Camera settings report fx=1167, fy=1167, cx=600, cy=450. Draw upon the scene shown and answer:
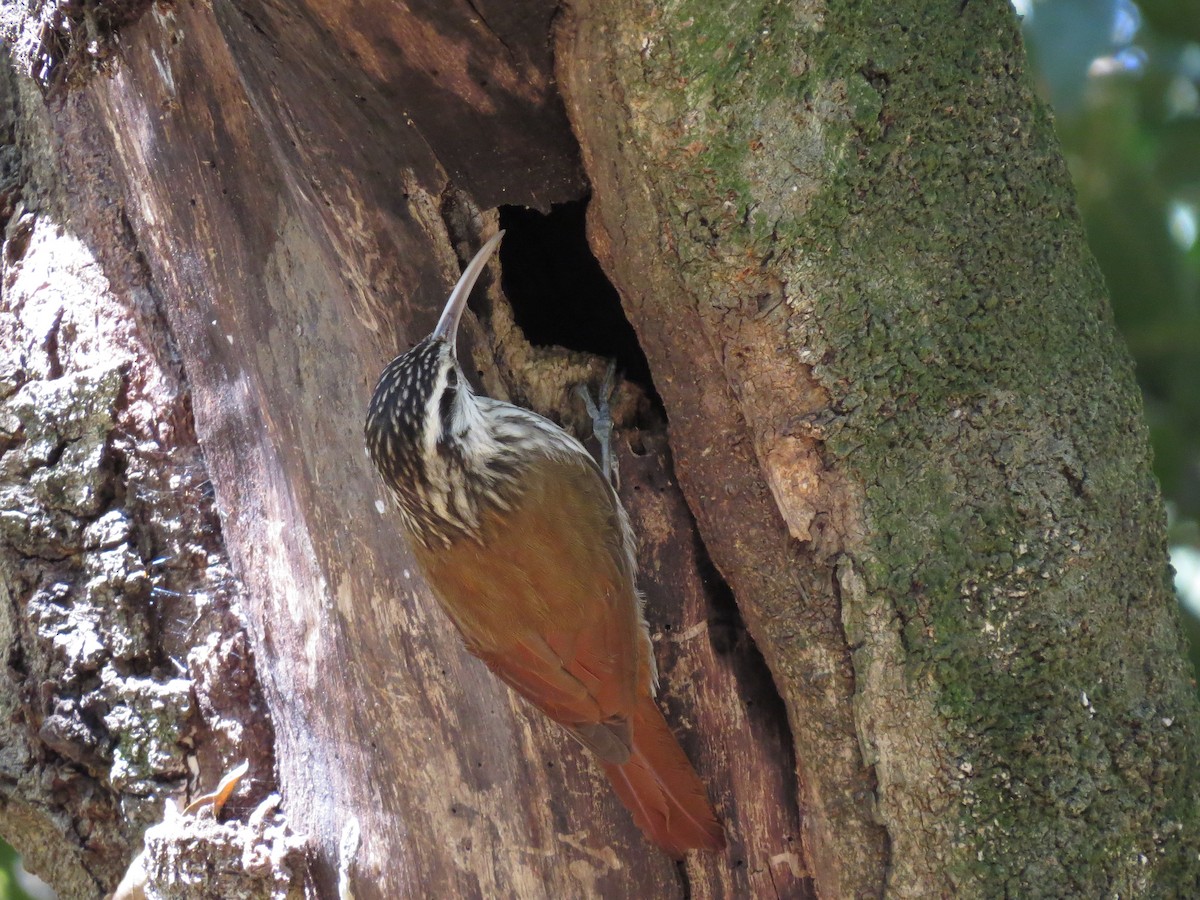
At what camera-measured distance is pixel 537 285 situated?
326 centimetres

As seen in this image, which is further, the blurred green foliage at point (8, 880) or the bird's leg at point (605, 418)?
the blurred green foliage at point (8, 880)

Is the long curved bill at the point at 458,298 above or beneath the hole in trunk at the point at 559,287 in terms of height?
beneath

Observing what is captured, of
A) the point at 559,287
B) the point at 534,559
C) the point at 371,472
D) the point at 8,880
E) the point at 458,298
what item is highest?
the point at 559,287

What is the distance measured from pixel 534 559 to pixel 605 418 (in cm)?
37

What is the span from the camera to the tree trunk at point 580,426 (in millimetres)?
2139

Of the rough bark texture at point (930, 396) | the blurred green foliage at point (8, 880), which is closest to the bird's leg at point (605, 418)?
the rough bark texture at point (930, 396)

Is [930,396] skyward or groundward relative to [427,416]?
groundward

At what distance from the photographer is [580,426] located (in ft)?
9.71

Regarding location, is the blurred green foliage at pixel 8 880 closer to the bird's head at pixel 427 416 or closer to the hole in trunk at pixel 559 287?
the bird's head at pixel 427 416

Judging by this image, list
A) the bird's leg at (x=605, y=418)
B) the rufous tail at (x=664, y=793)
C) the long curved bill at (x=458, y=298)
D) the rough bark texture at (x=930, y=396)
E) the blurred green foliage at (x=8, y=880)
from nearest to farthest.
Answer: the rough bark texture at (x=930, y=396), the rufous tail at (x=664, y=793), the long curved bill at (x=458, y=298), the bird's leg at (x=605, y=418), the blurred green foliage at (x=8, y=880)

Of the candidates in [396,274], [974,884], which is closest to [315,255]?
[396,274]

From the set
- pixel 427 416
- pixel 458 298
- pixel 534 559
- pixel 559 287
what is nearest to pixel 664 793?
pixel 534 559

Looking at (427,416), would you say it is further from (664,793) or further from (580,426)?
(664,793)

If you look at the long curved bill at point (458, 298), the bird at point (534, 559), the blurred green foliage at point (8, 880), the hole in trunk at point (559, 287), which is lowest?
the blurred green foliage at point (8, 880)
